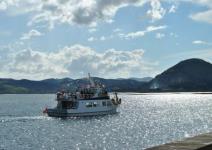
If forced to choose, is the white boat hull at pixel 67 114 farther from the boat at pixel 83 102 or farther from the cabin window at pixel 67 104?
the cabin window at pixel 67 104

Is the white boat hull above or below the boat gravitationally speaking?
below

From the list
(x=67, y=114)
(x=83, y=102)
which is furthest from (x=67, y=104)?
(x=83, y=102)

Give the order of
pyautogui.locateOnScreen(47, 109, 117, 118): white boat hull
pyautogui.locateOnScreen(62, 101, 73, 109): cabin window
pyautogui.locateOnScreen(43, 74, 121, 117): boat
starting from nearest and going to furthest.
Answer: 1. pyautogui.locateOnScreen(43, 74, 121, 117): boat
2. pyautogui.locateOnScreen(47, 109, 117, 118): white boat hull
3. pyautogui.locateOnScreen(62, 101, 73, 109): cabin window

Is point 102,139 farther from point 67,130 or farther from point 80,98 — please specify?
point 80,98

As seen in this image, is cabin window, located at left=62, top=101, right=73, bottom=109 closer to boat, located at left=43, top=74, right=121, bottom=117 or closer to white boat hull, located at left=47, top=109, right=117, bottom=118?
boat, located at left=43, top=74, right=121, bottom=117

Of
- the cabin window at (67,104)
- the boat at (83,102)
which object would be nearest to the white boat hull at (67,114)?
the boat at (83,102)

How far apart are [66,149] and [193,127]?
4463cm

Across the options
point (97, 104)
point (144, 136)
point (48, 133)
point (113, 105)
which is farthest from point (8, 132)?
point (113, 105)

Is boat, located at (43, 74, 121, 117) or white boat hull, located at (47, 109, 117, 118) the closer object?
boat, located at (43, 74, 121, 117)

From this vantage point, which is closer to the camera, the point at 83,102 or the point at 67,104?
the point at 83,102

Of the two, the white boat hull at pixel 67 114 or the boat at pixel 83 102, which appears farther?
the white boat hull at pixel 67 114

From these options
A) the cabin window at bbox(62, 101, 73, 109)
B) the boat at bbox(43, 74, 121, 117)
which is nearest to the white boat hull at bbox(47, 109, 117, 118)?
the boat at bbox(43, 74, 121, 117)

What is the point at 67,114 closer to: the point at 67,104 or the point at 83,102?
the point at 67,104

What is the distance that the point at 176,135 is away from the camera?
8144 centimetres
